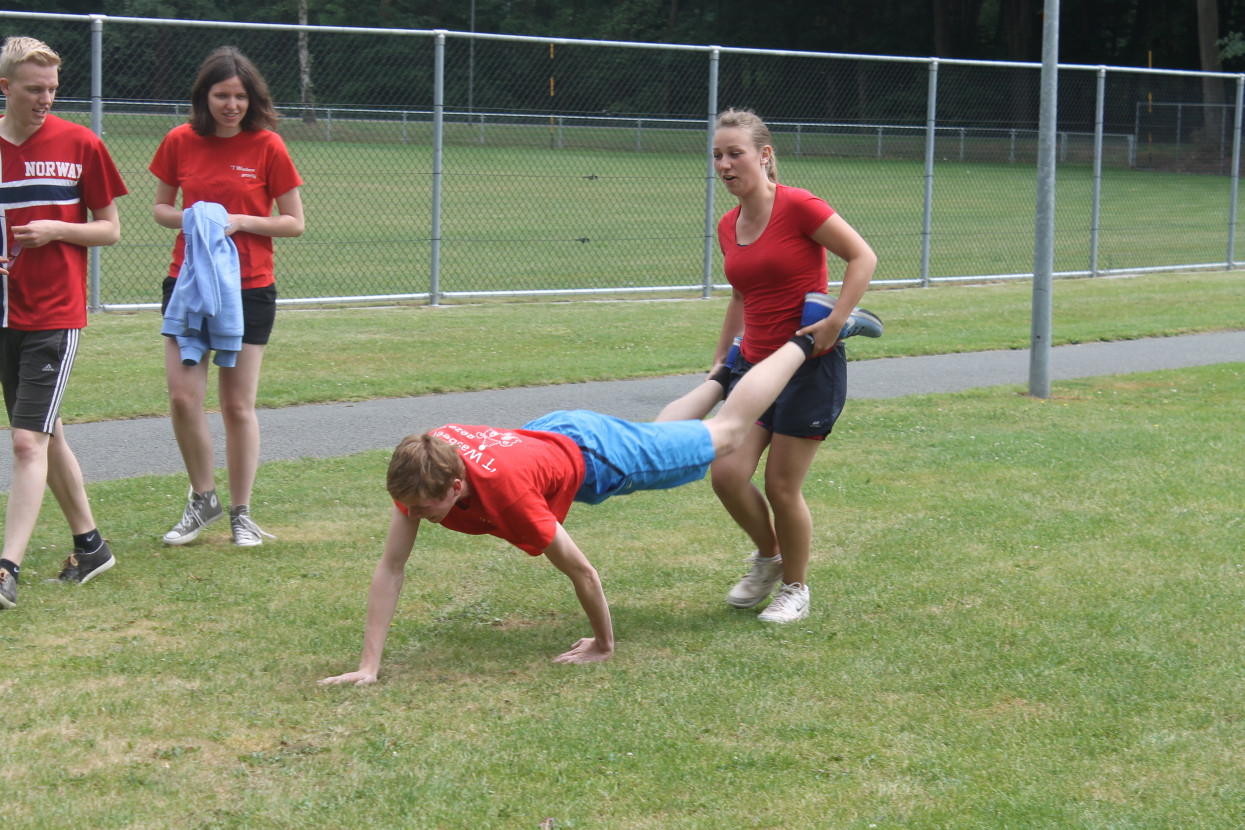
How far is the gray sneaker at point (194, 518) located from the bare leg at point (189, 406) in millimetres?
134

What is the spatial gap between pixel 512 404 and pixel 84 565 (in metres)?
3.93

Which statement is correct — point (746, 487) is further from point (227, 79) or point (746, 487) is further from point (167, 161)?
point (167, 161)

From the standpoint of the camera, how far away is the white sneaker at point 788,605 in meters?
5.04

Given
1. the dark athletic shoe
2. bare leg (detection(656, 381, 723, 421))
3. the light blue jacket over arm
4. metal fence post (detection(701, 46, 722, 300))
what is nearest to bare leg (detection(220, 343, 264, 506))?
the light blue jacket over arm

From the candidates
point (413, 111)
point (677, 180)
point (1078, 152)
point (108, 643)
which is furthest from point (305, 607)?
point (1078, 152)

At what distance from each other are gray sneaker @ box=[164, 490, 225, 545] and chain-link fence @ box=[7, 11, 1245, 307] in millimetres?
6385

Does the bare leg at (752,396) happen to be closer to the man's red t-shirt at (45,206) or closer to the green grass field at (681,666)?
the green grass field at (681,666)

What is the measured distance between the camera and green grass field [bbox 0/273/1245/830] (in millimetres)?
3625

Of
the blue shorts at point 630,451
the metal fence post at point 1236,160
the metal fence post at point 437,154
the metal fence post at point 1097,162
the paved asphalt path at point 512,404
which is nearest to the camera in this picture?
the blue shorts at point 630,451

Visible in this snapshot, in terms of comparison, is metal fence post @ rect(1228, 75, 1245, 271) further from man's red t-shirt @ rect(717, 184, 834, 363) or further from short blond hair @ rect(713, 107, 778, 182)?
short blond hair @ rect(713, 107, 778, 182)

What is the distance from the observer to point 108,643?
15.5ft

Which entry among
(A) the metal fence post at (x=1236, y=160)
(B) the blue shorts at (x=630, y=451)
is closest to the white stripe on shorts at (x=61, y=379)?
(B) the blue shorts at (x=630, y=451)

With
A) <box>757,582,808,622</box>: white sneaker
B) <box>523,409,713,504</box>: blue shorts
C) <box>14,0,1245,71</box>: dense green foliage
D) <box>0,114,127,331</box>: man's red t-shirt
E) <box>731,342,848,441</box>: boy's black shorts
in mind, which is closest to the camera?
<box>523,409,713,504</box>: blue shorts

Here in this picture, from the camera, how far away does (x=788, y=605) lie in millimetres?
5070
